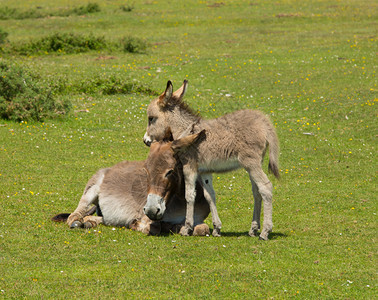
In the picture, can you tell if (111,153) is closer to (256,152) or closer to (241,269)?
(256,152)

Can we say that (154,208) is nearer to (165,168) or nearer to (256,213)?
(165,168)

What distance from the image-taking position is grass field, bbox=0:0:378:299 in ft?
24.2

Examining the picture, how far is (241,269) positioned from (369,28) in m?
32.3

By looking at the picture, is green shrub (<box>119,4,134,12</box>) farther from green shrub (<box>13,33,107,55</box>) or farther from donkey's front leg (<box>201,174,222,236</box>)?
donkey's front leg (<box>201,174,222,236</box>)

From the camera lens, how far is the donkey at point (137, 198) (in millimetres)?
9195

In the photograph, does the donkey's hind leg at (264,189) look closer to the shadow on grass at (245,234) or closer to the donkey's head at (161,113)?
the shadow on grass at (245,234)

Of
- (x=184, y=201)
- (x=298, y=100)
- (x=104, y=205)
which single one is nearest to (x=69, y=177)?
(x=104, y=205)

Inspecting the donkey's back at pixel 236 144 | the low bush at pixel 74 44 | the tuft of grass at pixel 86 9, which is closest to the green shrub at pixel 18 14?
the tuft of grass at pixel 86 9

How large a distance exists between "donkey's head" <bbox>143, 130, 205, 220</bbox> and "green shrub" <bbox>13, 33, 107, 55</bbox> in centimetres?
2431

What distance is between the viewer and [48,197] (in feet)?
39.3

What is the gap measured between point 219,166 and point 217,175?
249 inches

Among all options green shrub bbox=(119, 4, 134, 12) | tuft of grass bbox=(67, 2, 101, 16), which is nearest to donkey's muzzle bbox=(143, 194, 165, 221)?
green shrub bbox=(119, 4, 134, 12)

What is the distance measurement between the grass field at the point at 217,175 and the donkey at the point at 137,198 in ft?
1.16

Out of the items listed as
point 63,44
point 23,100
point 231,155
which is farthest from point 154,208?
point 63,44
